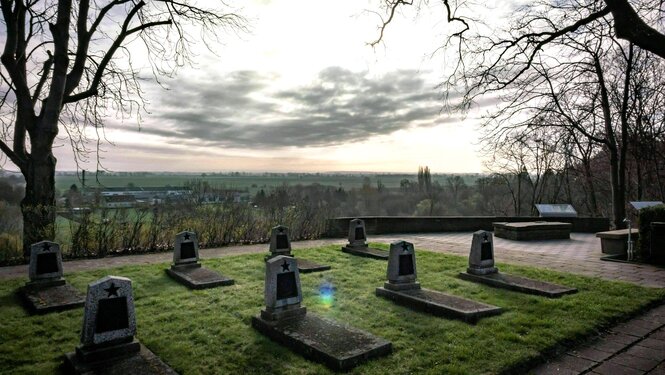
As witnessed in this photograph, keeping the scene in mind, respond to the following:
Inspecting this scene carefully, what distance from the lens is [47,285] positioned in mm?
6883

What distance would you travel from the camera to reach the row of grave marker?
4207mm

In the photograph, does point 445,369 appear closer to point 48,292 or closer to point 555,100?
point 48,292

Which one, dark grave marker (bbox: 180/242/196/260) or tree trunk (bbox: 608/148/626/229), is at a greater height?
tree trunk (bbox: 608/148/626/229)

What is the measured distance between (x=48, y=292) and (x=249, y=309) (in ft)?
11.6

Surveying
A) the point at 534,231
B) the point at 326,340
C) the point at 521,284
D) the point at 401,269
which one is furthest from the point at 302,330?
the point at 534,231

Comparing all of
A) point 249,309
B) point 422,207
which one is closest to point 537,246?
point 249,309

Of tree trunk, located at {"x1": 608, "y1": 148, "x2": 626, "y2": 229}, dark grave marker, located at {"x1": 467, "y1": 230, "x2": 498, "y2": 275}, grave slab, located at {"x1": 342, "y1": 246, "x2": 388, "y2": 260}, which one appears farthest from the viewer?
tree trunk, located at {"x1": 608, "y1": 148, "x2": 626, "y2": 229}

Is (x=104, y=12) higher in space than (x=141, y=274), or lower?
higher

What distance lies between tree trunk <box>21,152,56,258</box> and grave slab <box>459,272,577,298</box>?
980 centimetres

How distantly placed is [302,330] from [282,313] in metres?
0.49

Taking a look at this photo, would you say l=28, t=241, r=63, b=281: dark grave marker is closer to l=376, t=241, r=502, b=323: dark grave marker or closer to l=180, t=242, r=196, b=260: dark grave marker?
l=180, t=242, r=196, b=260: dark grave marker

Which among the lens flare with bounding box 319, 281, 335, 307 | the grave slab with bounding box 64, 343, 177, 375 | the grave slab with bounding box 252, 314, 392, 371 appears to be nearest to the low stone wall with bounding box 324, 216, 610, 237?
the lens flare with bounding box 319, 281, 335, 307

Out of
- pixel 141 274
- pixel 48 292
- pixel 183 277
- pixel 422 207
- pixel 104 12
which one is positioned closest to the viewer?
pixel 48 292

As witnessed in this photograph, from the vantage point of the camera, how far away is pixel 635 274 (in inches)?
330
